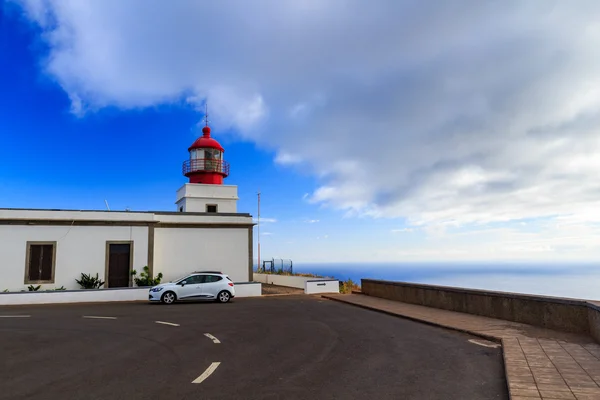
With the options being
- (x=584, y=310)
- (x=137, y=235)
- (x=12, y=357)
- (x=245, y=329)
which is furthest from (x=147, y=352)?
(x=137, y=235)

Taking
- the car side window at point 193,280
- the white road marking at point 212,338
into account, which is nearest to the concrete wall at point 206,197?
the car side window at point 193,280

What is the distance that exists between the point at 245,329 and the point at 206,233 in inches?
612

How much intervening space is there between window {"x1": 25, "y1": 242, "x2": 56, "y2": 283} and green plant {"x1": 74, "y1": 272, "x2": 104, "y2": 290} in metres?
1.44

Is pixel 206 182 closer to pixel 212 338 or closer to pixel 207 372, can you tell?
pixel 212 338

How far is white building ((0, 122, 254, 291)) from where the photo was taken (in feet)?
70.3

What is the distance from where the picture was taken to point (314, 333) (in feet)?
34.2

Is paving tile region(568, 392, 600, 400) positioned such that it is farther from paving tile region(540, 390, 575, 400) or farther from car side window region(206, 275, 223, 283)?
car side window region(206, 275, 223, 283)

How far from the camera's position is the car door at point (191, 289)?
19.1 metres

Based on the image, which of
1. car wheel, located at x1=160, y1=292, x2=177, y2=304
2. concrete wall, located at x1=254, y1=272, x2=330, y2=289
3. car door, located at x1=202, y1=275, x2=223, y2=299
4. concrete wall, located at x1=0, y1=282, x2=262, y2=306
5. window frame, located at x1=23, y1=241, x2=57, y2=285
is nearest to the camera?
concrete wall, located at x1=0, y1=282, x2=262, y2=306

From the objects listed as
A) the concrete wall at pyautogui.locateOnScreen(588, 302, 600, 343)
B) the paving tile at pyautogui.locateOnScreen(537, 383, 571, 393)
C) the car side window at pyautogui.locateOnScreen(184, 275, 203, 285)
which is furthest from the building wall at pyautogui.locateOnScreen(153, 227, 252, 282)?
the paving tile at pyautogui.locateOnScreen(537, 383, 571, 393)

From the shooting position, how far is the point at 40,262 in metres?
21.7

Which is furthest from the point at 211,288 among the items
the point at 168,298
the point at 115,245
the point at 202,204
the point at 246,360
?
the point at 246,360

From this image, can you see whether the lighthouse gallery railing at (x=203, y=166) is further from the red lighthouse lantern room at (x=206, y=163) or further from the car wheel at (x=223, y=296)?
the car wheel at (x=223, y=296)

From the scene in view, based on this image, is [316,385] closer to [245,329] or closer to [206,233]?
[245,329]
